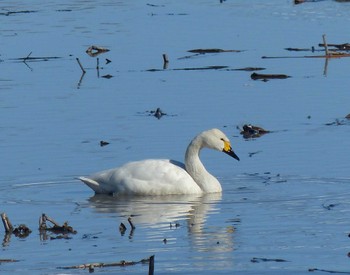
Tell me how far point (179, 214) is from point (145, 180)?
1.28 metres

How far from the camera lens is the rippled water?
10372mm

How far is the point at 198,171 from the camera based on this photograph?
13.5m

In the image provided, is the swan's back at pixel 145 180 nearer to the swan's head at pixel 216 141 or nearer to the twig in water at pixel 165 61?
the swan's head at pixel 216 141

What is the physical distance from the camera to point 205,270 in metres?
9.46

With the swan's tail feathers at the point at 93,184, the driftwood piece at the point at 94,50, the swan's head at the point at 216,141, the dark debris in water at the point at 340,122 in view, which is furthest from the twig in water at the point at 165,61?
the swan's tail feathers at the point at 93,184

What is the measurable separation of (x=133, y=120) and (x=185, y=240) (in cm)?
607

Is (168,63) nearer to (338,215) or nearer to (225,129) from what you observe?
(225,129)

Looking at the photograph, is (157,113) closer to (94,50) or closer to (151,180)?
(151,180)

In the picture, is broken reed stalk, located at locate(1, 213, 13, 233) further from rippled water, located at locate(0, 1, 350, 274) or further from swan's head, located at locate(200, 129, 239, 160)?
swan's head, located at locate(200, 129, 239, 160)

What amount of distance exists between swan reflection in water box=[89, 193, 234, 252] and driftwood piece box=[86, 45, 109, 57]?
30.5 feet

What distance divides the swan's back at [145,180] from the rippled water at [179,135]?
18cm

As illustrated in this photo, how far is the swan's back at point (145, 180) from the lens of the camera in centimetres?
1326

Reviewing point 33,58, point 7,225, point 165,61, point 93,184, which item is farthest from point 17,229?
point 33,58

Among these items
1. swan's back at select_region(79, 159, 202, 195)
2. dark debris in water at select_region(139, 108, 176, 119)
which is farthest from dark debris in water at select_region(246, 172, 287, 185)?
dark debris in water at select_region(139, 108, 176, 119)
